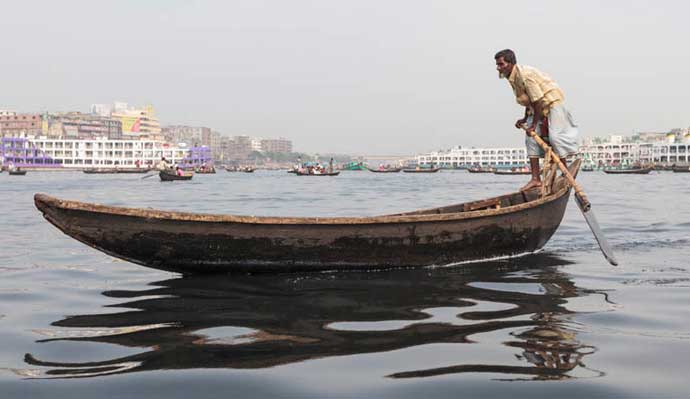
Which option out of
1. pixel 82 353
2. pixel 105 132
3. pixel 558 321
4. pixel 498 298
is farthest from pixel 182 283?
pixel 105 132

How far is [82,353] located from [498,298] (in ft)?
9.93

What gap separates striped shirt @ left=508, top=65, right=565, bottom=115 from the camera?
732cm

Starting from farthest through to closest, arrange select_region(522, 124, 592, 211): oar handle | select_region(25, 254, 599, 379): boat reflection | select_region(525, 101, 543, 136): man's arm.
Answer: select_region(525, 101, 543, 136): man's arm → select_region(522, 124, 592, 211): oar handle → select_region(25, 254, 599, 379): boat reflection

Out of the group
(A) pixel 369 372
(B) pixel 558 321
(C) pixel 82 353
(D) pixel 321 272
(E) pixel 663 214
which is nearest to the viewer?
(A) pixel 369 372

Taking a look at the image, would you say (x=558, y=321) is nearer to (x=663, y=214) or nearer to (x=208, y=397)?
(x=208, y=397)

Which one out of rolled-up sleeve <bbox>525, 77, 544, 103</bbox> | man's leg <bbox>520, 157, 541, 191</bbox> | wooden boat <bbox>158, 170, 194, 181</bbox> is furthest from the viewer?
wooden boat <bbox>158, 170, 194, 181</bbox>

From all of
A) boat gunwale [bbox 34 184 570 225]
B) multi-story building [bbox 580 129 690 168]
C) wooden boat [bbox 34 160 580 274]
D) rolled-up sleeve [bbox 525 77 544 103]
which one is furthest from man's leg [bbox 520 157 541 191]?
multi-story building [bbox 580 129 690 168]

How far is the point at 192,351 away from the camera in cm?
343

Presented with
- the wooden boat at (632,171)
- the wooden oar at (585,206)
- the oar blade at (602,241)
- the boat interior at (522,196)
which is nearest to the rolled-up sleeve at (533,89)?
the wooden oar at (585,206)

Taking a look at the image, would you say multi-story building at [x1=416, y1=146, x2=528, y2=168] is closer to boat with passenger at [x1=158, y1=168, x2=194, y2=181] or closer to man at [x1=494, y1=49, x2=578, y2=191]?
boat with passenger at [x1=158, y1=168, x2=194, y2=181]

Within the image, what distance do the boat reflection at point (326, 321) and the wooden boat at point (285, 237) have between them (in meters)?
0.17

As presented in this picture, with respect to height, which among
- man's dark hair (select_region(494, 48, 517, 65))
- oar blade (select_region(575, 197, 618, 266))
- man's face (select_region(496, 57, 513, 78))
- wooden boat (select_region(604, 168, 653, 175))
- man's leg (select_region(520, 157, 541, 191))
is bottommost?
oar blade (select_region(575, 197, 618, 266))

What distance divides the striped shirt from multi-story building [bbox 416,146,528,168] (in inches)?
6318

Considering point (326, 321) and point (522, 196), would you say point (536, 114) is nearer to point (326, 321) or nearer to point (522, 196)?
point (522, 196)
